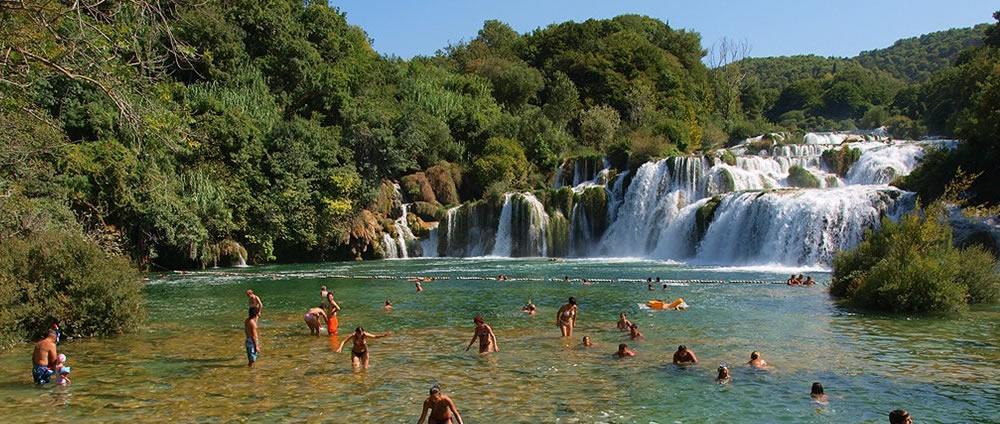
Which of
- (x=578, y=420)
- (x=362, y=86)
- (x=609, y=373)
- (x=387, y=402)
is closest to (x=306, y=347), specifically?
(x=387, y=402)

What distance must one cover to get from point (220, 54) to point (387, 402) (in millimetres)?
44501

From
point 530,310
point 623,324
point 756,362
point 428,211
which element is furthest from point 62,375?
point 428,211

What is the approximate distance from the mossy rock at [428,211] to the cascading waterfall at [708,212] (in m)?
0.95

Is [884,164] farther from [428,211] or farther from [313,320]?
[313,320]

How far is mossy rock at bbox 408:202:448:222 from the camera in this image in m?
49.2

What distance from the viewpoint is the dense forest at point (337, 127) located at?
29.7m

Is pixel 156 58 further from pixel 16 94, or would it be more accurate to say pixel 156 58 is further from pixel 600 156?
pixel 600 156

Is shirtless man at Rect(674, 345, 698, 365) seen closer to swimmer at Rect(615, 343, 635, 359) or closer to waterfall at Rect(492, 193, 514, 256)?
swimmer at Rect(615, 343, 635, 359)

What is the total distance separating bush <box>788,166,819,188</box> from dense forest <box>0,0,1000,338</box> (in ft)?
28.4

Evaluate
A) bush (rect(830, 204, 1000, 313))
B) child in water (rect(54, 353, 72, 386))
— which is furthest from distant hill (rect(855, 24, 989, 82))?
child in water (rect(54, 353, 72, 386))

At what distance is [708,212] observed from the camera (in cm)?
3747

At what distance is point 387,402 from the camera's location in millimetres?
11398

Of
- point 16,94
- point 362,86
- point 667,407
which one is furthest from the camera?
point 362,86

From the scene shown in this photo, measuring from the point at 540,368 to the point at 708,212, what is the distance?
25.9 metres
